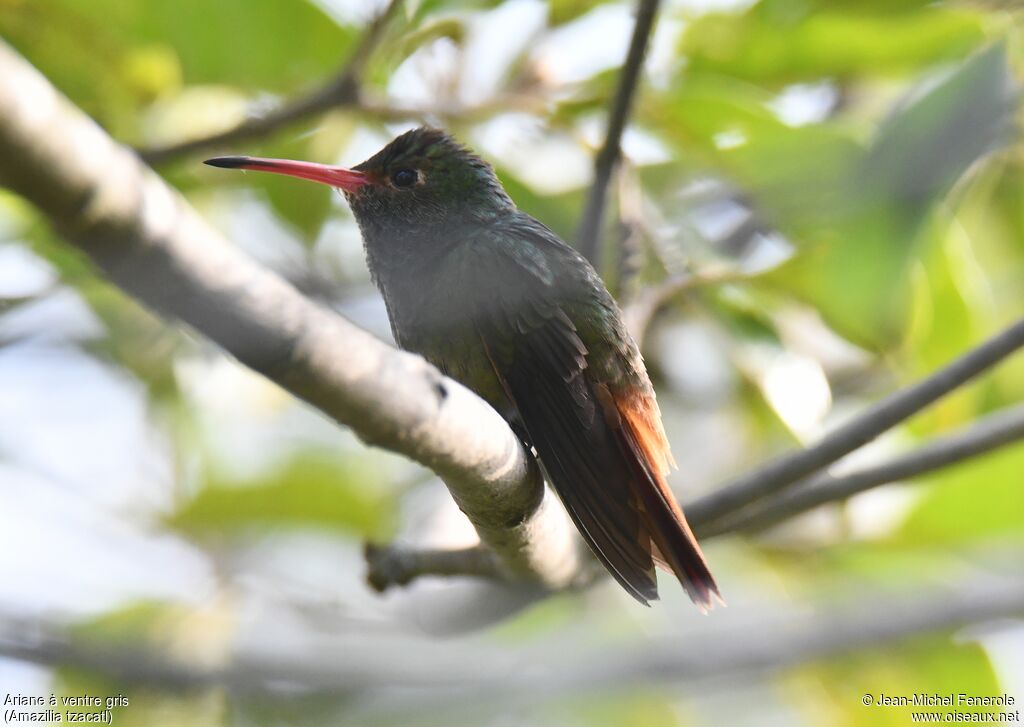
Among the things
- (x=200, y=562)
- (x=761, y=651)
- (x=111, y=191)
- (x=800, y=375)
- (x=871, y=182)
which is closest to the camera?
(x=111, y=191)

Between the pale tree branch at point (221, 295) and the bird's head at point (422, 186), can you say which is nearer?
the pale tree branch at point (221, 295)

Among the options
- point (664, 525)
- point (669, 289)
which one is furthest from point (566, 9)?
point (664, 525)

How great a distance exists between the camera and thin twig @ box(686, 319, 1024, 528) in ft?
9.55

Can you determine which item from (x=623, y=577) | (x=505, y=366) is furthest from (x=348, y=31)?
(x=623, y=577)

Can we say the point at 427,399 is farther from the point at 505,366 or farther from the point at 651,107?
the point at 651,107

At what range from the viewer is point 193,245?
1.20 metres

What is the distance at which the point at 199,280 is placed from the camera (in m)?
1.19

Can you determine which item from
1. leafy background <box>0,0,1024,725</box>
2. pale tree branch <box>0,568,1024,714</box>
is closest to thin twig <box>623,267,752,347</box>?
leafy background <box>0,0,1024,725</box>

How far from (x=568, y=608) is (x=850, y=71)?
7.54 feet

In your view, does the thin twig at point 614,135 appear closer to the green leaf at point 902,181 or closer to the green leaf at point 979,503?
the green leaf at point 902,181

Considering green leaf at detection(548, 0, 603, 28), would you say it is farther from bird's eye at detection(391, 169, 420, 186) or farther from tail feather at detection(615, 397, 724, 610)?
tail feather at detection(615, 397, 724, 610)

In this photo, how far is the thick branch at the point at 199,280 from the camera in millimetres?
1058

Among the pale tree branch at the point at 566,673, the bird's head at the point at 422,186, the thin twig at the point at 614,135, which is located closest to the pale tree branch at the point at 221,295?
the pale tree branch at the point at 566,673

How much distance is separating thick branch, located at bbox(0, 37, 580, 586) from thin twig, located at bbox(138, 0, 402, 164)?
2227 mm
